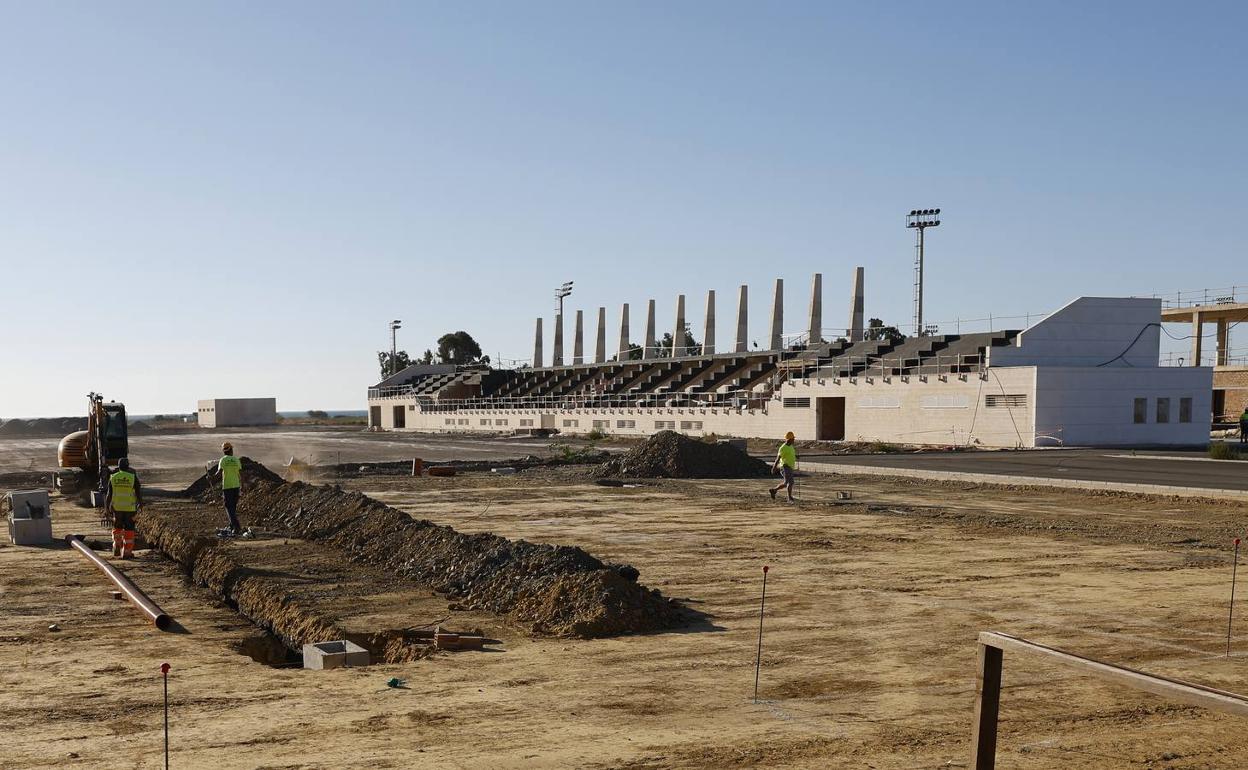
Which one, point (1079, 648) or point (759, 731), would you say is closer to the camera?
point (759, 731)

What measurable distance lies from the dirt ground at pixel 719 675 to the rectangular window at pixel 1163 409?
3310 centimetres

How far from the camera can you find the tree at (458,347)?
166 meters

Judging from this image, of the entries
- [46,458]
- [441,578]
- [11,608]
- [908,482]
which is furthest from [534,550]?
[46,458]

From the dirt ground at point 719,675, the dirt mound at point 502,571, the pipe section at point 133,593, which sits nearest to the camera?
the dirt ground at point 719,675

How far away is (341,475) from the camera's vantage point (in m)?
42.1

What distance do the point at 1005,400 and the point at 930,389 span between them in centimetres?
428

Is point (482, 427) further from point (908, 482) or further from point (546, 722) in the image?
point (546, 722)

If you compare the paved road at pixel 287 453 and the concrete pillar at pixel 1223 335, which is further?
the concrete pillar at pixel 1223 335

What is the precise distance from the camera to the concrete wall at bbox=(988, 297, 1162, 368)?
52.5 metres

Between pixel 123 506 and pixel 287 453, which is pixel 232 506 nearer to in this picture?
pixel 123 506

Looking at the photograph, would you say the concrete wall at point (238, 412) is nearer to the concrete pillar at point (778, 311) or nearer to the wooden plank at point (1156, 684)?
the concrete pillar at point (778, 311)

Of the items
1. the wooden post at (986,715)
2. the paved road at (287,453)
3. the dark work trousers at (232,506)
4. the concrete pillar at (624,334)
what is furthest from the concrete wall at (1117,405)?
the concrete pillar at (624,334)

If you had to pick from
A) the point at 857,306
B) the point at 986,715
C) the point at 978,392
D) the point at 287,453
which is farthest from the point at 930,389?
the point at 986,715

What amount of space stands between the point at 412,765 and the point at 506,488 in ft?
87.7
